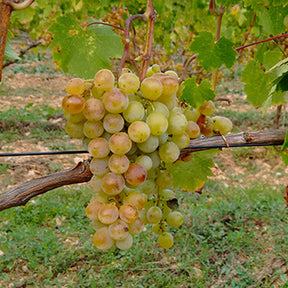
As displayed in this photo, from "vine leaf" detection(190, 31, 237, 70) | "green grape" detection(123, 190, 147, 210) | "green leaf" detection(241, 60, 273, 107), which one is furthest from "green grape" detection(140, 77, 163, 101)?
"green leaf" detection(241, 60, 273, 107)

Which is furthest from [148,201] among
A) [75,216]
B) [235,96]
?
[235,96]


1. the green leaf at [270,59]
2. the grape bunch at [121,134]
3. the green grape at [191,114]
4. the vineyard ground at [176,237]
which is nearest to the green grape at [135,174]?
the grape bunch at [121,134]

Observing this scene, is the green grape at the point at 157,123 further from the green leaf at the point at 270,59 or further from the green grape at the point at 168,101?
the green leaf at the point at 270,59

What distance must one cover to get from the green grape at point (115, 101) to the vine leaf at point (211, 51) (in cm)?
53

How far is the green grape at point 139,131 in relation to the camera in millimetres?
777

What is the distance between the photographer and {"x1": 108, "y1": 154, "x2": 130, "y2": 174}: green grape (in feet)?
2.62

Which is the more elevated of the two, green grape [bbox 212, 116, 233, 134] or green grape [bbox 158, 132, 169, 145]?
green grape [bbox 212, 116, 233, 134]

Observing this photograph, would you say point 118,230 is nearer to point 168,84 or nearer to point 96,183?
point 96,183

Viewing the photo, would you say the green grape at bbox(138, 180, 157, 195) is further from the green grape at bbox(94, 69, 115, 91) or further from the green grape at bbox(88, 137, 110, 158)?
the green grape at bbox(94, 69, 115, 91)

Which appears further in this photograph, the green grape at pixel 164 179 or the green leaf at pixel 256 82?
the green leaf at pixel 256 82

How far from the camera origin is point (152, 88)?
0.80 m

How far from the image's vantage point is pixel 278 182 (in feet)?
12.4

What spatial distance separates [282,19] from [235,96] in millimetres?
5271

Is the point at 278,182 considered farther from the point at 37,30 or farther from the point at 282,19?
the point at 37,30
